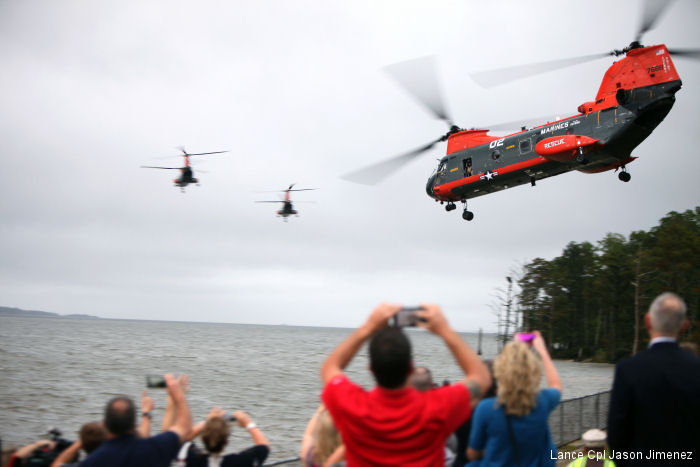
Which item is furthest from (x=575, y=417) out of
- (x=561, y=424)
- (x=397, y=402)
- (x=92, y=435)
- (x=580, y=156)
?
(x=580, y=156)

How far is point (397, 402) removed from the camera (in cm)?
337

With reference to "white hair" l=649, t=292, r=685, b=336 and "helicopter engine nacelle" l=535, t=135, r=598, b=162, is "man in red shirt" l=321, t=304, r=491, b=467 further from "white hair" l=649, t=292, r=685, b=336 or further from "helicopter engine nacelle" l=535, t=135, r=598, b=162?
"helicopter engine nacelle" l=535, t=135, r=598, b=162

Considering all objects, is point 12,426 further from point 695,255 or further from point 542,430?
point 695,255

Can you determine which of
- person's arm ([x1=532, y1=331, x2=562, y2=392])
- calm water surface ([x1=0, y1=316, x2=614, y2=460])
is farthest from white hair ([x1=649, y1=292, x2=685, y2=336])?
calm water surface ([x1=0, y1=316, x2=614, y2=460])

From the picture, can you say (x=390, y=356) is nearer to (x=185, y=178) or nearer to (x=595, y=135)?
(x=595, y=135)

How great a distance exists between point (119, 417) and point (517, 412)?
273cm

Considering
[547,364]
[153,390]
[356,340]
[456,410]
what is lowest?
[153,390]

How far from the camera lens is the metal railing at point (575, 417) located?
39.0 ft

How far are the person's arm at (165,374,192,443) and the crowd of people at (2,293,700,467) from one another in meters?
0.01

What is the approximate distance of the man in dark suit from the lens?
4141mm

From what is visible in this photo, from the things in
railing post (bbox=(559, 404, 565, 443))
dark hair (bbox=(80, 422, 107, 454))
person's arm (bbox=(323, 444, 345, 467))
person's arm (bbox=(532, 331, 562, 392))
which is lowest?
railing post (bbox=(559, 404, 565, 443))

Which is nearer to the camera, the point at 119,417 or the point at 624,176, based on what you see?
the point at 119,417

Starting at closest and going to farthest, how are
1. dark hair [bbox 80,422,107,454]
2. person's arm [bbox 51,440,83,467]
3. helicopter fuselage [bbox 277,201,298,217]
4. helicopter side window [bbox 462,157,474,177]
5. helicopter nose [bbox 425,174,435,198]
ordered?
dark hair [bbox 80,422,107,454], person's arm [bbox 51,440,83,467], helicopter side window [bbox 462,157,474,177], helicopter nose [bbox 425,174,435,198], helicopter fuselage [bbox 277,201,298,217]

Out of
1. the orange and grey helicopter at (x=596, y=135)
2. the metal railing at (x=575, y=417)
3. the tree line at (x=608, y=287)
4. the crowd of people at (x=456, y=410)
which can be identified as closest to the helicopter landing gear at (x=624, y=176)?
the orange and grey helicopter at (x=596, y=135)
